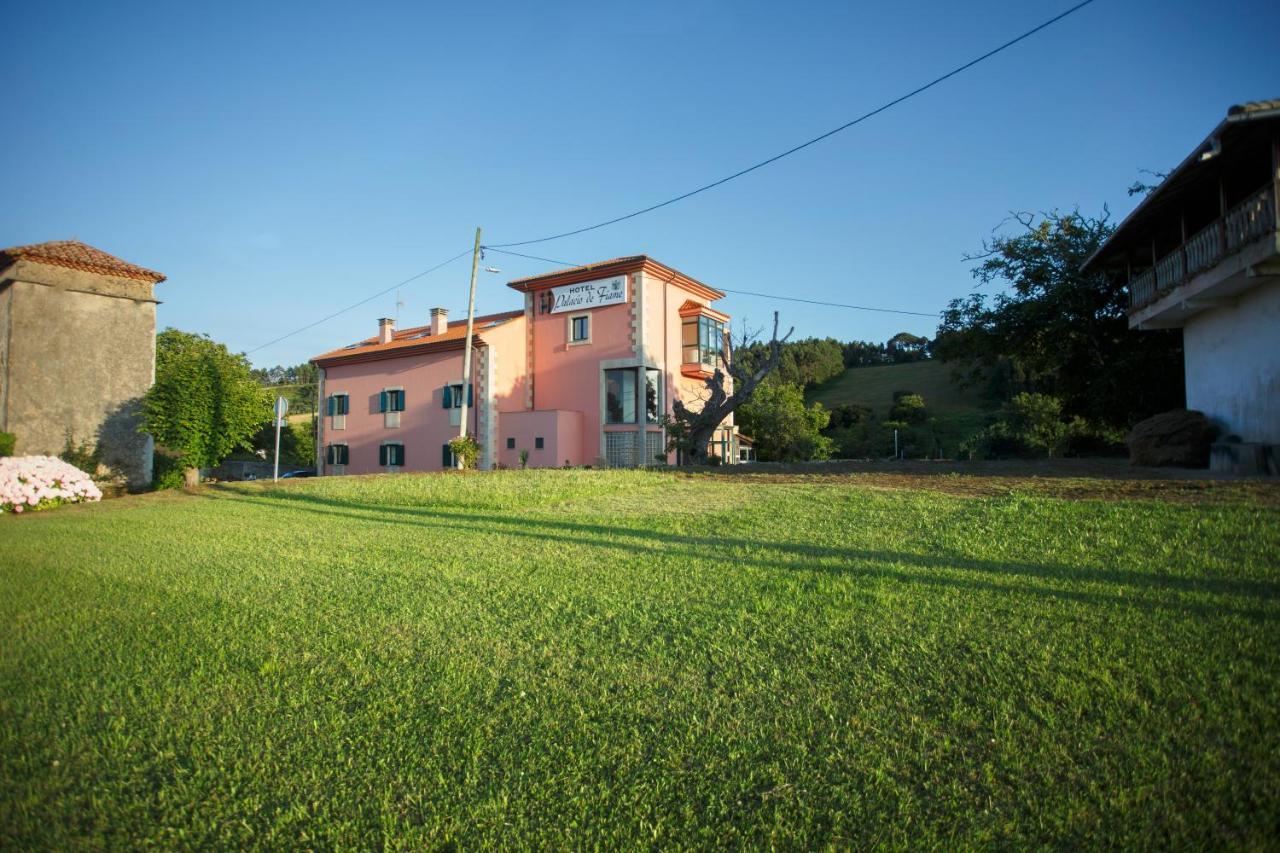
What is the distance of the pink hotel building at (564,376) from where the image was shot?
87.9 ft

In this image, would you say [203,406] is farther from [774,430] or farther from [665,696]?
[774,430]

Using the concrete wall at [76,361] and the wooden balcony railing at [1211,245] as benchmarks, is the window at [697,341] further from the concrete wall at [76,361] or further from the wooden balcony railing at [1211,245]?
the concrete wall at [76,361]

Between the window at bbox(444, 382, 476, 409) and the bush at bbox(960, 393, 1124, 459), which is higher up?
the window at bbox(444, 382, 476, 409)

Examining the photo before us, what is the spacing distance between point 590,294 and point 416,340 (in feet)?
31.6

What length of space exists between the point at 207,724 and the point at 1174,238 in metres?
21.4

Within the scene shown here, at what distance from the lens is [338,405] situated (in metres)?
33.5

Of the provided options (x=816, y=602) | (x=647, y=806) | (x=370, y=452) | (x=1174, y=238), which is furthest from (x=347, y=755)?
(x=370, y=452)

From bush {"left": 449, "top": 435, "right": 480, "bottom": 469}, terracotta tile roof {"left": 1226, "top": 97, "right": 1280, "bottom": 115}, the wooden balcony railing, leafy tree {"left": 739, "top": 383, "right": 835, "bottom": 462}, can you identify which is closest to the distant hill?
leafy tree {"left": 739, "top": 383, "right": 835, "bottom": 462}

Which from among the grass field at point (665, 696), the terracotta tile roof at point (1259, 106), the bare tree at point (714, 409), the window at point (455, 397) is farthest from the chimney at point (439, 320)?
the terracotta tile roof at point (1259, 106)

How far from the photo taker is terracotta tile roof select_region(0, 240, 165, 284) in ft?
61.6

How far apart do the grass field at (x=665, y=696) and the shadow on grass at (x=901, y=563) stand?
0.14 feet

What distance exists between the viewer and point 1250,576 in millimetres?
4656

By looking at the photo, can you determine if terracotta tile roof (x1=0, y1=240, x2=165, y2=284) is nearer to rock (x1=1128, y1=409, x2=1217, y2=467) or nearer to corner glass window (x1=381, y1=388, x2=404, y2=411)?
corner glass window (x1=381, y1=388, x2=404, y2=411)

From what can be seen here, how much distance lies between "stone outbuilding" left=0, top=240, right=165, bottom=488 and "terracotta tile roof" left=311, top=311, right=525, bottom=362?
34.4ft
